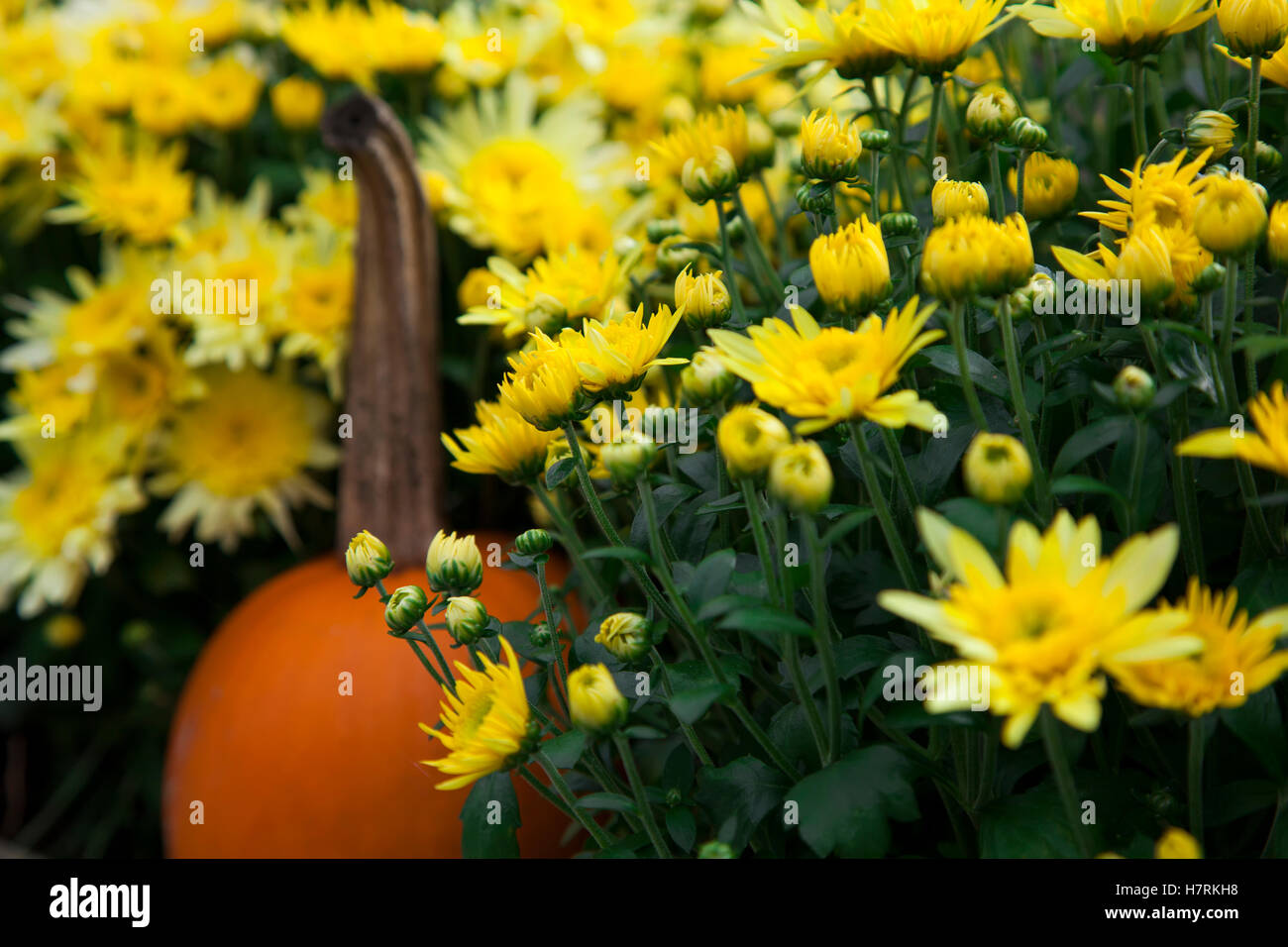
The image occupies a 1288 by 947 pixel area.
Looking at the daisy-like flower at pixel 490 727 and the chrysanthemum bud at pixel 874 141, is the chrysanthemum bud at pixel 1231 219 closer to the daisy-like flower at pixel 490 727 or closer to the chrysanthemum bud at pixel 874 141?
the chrysanthemum bud at pixel 874 141

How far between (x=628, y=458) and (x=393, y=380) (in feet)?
1.35

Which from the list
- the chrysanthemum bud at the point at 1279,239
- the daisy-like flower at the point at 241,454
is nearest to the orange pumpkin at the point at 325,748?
the daisy-like flower at the point at 241,454

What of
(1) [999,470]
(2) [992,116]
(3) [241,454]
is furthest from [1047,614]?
(3) [241,454]

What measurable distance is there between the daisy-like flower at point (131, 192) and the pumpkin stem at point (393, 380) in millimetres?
228

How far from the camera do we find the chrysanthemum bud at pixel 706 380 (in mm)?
411

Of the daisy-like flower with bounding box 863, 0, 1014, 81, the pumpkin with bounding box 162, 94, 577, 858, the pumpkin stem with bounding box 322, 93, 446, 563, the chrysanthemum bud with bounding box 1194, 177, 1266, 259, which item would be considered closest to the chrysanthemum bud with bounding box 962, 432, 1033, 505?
the chrysanthemum bud with bounding box 1194, 177, 1266, 259

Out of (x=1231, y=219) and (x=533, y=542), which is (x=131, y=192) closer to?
(x=533, y=542)

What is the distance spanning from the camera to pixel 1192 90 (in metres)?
0.66

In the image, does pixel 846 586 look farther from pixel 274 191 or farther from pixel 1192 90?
pixel 274 191

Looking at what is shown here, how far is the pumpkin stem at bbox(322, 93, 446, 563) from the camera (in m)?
0.75

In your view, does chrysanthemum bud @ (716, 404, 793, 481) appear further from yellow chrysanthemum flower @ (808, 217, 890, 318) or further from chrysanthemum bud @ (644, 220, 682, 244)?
chrysanthemum bud @ (644, 220, 682, 244)

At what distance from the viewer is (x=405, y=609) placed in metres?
0.46
